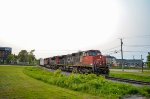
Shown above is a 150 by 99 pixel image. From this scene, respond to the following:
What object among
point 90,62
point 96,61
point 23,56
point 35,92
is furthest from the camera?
point 23,56

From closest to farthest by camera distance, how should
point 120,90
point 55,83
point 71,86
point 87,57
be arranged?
1. point 120,90
2. point 71,86
3. point 55,83
4. point 87,57

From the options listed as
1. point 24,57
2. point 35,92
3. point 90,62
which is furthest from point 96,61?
point 24,57

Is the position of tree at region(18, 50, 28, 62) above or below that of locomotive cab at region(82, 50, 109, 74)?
above

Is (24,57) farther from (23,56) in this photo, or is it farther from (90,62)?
(90,62)

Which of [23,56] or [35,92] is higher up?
[23,56]

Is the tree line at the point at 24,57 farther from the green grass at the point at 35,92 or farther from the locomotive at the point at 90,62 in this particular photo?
the green grass at the point at 35,92

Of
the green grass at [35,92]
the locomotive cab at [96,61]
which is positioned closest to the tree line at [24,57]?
the locomotive cab at [96,61]

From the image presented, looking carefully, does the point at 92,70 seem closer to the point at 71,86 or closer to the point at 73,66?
the point at 73,66

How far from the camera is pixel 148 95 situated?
15.3 m

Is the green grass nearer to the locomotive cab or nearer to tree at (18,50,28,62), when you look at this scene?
the locomotive cab

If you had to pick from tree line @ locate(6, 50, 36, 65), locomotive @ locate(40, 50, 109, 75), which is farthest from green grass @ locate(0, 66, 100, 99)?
tree line @ locate(6, 50, 36, 65)

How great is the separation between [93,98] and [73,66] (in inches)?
1127

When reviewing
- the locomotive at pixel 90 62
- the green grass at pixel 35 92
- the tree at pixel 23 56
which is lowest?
the green grass at pixel 35 92

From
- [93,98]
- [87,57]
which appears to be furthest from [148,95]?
[87,57]
